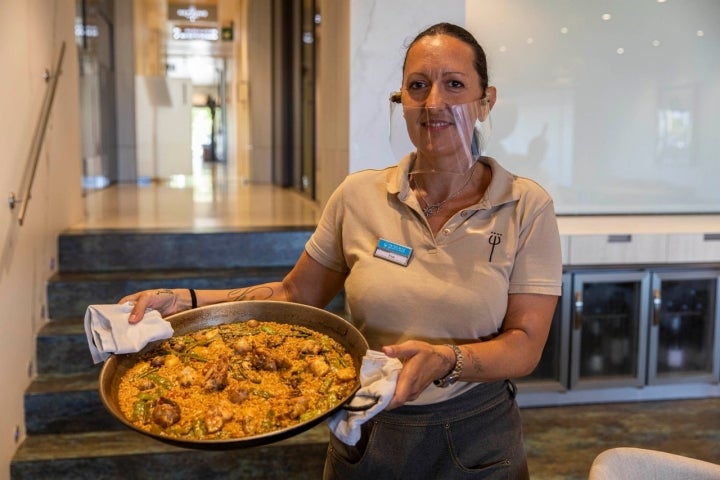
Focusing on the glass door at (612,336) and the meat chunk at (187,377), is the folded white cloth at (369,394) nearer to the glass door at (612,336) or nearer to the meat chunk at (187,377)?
the meat chunk at (187,377)

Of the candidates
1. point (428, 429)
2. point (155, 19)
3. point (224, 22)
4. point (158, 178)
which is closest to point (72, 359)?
point (428, 429)

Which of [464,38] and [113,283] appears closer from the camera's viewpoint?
[464,38]

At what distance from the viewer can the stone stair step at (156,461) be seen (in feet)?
10.2

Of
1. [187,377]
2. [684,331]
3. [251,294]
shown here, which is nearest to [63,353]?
[251,294]

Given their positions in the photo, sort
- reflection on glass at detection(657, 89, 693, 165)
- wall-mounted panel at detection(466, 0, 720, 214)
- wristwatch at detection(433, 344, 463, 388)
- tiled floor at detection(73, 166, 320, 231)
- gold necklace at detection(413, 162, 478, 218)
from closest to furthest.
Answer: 1. wristwatch at detection(433, 344, 463, 388)
2. gold necklace at detection(413, 162, 478, 218)
3. wall-mounted panel at detection(466, 0, 720, 214)
4. reflection on glass at detection(657, 89, 693, 165)
5. tiled floor at detection(73, 166, 320, 231)

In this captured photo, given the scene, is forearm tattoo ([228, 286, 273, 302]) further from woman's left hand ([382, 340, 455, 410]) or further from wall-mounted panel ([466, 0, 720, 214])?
wall-mounted panel ([466, 0, 720, 214])

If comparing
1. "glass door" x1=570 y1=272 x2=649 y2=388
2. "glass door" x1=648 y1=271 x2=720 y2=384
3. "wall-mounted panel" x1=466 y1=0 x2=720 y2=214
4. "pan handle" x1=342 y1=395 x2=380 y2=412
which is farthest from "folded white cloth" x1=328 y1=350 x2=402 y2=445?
"wall-mounted panel" x1=466 y1=0 x2=720 y2=214

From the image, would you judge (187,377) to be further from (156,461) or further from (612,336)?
(612,336)

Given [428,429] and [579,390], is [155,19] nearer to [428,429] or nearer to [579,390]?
[579,390]

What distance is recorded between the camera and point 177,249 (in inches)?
171

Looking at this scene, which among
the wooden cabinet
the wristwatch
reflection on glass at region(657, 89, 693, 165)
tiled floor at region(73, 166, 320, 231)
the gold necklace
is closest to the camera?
the wristwatch

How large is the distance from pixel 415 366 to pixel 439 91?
58cm

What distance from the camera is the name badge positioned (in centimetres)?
152

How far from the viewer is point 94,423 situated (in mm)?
3402
